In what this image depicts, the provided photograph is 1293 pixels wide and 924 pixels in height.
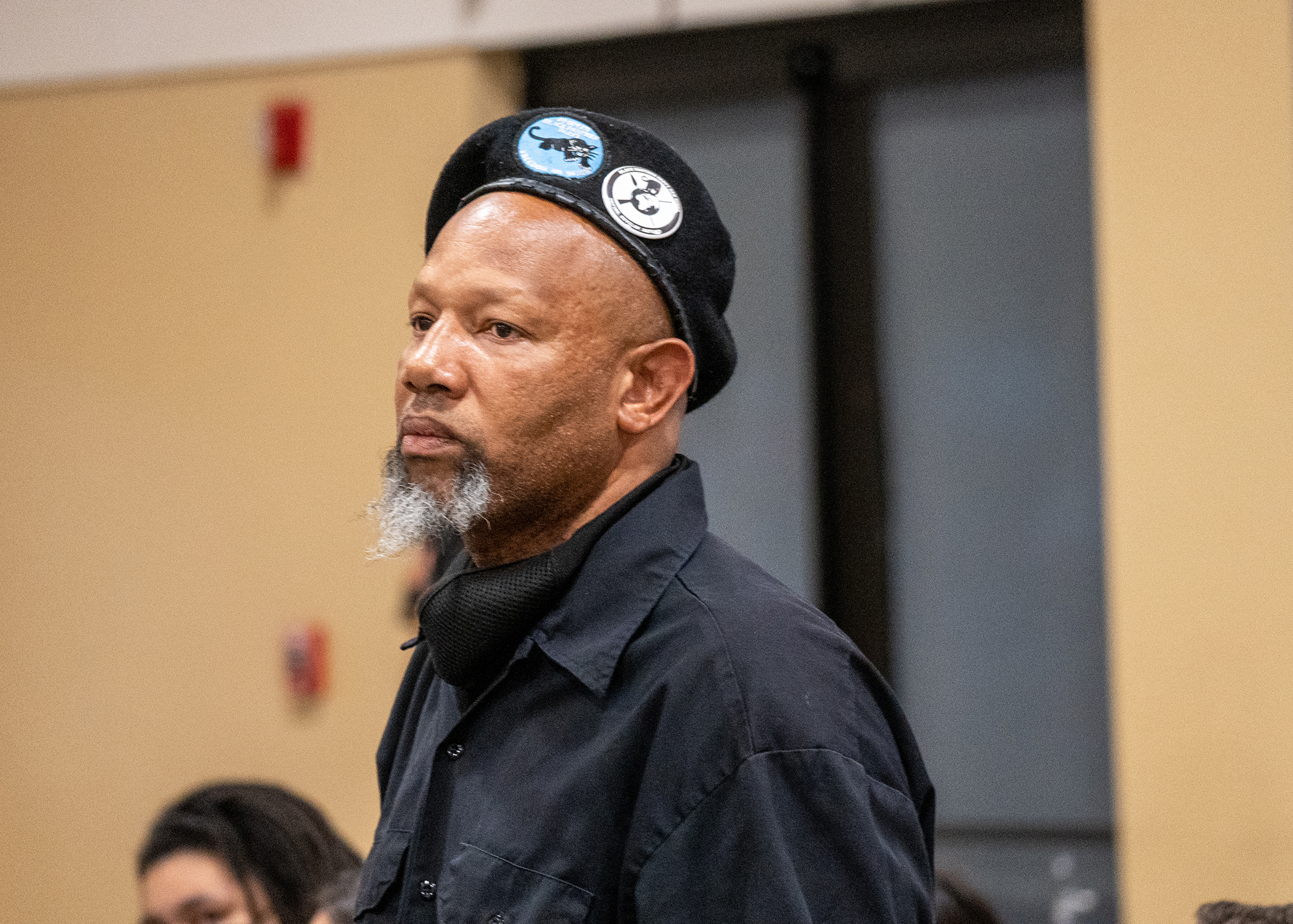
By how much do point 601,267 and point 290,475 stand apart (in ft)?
7.13

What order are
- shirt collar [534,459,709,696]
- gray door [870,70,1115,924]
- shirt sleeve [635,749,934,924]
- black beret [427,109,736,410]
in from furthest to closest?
gray door [870,70,1115,924]
black beret [427,109,736,410]
shirt collar [534,459,709,696]
shirt sleeve [635,749,934,924]

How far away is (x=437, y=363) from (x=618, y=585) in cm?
22

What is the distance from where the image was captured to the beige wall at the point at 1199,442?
266 cm

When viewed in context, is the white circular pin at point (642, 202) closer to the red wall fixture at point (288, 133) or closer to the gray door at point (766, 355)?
the gray door at point (766, 355)

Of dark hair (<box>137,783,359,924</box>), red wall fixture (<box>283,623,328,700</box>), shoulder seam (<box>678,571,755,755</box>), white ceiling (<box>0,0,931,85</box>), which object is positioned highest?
white ceiling (<box>0,0,931,85</box>)

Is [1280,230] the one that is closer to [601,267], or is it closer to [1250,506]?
[1250,506]

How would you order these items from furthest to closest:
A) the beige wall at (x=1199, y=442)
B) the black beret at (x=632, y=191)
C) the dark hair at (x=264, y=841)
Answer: the beige wall at (x=1199, y=442), the dark hair at (x=264, y=841), the black beret at (x=632, y=191)

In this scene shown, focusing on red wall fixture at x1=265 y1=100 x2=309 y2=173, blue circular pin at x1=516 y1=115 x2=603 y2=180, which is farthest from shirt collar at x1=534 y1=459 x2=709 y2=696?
red wall fixture at x1=265 y1=100 x2=309 y2=173

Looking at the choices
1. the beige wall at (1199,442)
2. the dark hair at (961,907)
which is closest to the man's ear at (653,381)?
the dark hair at (961,907)

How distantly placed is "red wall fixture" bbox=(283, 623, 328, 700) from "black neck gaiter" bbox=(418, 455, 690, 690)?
205cm

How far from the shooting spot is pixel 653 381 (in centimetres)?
121

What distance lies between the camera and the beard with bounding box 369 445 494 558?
1.14 meters

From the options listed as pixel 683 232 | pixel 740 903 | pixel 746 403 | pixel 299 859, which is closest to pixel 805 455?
pixel 746 403

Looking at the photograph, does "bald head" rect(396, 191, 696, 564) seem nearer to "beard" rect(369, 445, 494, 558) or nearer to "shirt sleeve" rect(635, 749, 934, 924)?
"beard" rect(369, 445, 494, 558)
